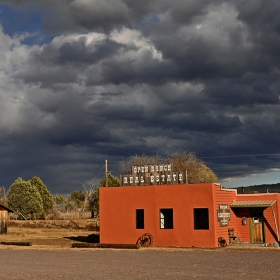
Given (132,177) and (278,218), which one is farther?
(132,177)

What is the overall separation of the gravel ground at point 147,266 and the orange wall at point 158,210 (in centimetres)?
341

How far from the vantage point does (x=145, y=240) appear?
31.8 meters

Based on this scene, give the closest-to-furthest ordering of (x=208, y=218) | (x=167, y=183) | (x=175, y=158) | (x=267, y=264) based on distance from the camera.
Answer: (x=267, y=264)
(x=208, y=218)
(x=167, y=183)
(x=175, y=158)

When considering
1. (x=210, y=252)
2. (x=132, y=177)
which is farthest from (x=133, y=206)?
(x=210, y=252)

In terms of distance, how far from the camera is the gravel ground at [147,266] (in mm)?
17094

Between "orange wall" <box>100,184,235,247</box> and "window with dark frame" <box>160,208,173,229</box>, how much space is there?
248mm

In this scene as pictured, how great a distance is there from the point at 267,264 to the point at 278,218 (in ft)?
37.9

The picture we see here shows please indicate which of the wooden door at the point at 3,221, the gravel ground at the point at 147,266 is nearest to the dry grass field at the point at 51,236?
the wooden door at the point at 3,221

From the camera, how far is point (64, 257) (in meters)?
25.2

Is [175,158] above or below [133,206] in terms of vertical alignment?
above

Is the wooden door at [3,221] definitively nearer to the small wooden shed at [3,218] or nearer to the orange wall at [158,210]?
the small wooden shed at [3,218]

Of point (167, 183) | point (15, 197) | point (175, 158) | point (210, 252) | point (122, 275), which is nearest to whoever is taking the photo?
point (122, 275)

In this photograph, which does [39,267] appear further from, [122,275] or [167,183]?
[167,183]

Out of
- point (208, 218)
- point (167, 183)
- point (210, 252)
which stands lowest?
point (210, 252)
